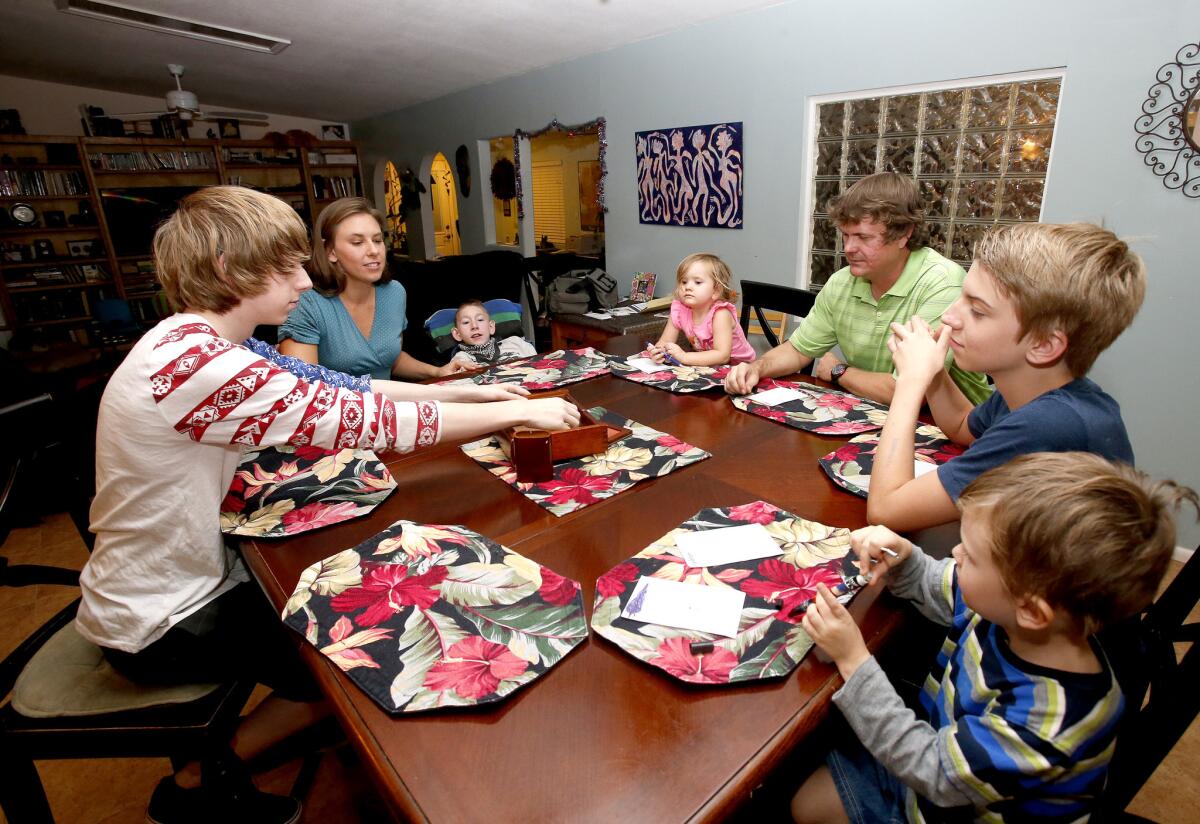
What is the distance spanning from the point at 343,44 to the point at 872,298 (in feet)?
13.8

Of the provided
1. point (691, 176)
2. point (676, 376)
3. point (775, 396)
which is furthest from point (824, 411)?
point (691, 176)

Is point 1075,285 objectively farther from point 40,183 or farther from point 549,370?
point 40,183

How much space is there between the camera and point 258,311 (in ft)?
3.91

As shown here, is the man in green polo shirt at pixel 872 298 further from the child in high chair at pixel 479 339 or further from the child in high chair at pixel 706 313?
the child in high chair at pixel 479 339

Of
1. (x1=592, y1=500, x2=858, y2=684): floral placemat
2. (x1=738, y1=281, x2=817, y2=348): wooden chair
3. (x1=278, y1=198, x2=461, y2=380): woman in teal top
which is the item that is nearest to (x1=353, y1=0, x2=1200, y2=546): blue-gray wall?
(x1=592, y1=500, x2=858, y2=684): floral placemat

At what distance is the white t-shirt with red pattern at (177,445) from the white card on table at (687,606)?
59 centimetres

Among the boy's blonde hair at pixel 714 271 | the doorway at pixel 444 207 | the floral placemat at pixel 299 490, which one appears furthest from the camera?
the doorway at pixel 444 207

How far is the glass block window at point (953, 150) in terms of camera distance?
2385mm

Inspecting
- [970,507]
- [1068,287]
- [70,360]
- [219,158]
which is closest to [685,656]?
[970,507]

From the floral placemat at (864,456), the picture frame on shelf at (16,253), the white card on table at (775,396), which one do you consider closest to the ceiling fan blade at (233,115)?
the picture frame on shelf at (16,253)

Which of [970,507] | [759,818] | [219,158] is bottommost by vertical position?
[759,818]

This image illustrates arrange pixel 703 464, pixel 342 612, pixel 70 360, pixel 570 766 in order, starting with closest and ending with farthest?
pixel 570 766 < pixel 342 612 < pixel 703 464 < pixel 70 360

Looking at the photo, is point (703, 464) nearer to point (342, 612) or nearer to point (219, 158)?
point (342, 612)

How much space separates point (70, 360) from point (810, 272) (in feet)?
14.8
